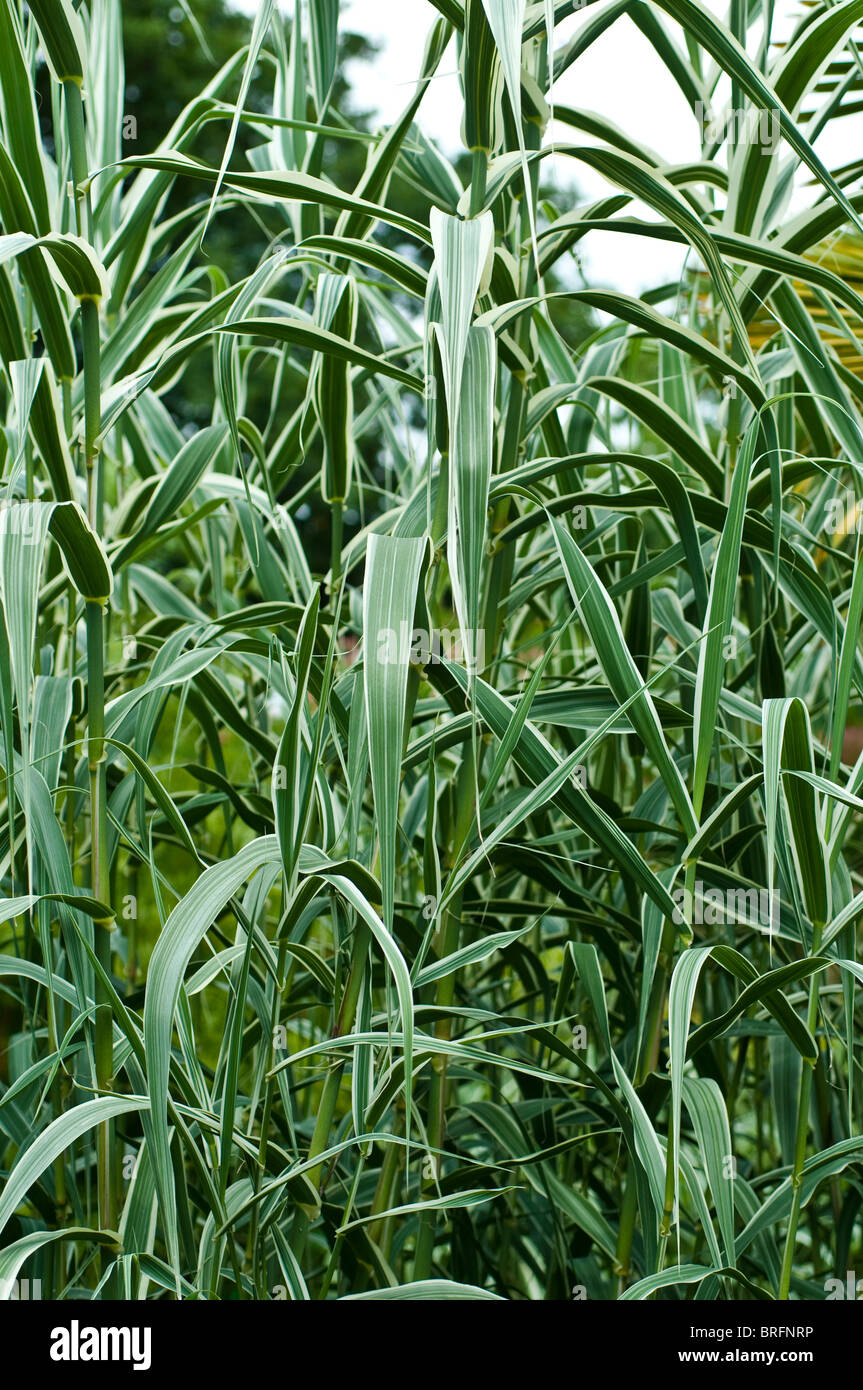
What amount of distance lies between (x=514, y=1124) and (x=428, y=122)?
66cm

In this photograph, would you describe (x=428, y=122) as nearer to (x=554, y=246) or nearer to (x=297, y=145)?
(x=297, y=145)

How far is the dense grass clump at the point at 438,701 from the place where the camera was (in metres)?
0.43

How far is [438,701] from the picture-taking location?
2.26 ft

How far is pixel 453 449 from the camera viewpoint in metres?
0.37

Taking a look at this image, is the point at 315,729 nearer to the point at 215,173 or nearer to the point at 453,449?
the point at 453,449

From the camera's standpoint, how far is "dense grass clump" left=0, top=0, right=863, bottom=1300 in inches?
17.0

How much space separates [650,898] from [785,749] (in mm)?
95

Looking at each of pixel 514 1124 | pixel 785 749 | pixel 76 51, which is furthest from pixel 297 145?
pixel 514 1124

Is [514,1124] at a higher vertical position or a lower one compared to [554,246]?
lower

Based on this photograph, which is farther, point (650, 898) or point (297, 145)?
point (297, 145)

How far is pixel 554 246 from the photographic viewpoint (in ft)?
1.85
